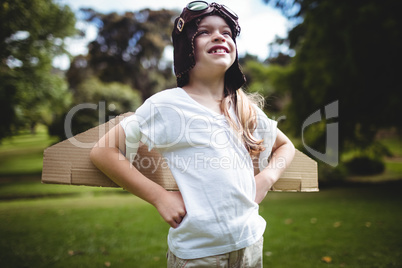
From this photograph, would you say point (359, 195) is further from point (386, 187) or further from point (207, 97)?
point (207, 97)

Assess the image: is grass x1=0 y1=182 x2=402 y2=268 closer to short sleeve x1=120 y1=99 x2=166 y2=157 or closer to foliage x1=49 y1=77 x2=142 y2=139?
short sleeve x1=120 y1=99 x2=166 y2=157

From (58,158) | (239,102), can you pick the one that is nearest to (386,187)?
(239,102)

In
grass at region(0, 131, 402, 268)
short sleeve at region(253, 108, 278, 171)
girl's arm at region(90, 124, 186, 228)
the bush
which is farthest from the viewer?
the bush

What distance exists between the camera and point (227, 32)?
1629 mm

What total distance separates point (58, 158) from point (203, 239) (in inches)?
31.3

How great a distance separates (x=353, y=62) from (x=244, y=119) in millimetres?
8386

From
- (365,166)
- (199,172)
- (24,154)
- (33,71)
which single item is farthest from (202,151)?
(24,154)

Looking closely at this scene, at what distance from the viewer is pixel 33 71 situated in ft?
44.1

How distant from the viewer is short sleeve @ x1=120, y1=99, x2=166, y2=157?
4.61 feet

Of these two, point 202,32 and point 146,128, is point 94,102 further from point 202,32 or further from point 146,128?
point 146,128

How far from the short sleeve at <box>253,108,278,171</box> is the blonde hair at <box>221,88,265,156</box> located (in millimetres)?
42

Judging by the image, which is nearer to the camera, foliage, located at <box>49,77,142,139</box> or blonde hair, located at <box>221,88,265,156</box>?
blonde hair, located at <box>221,88,265,156</box>

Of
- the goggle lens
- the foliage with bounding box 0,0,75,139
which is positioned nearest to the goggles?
the goggle lens

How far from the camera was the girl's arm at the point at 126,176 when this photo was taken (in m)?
1.35
